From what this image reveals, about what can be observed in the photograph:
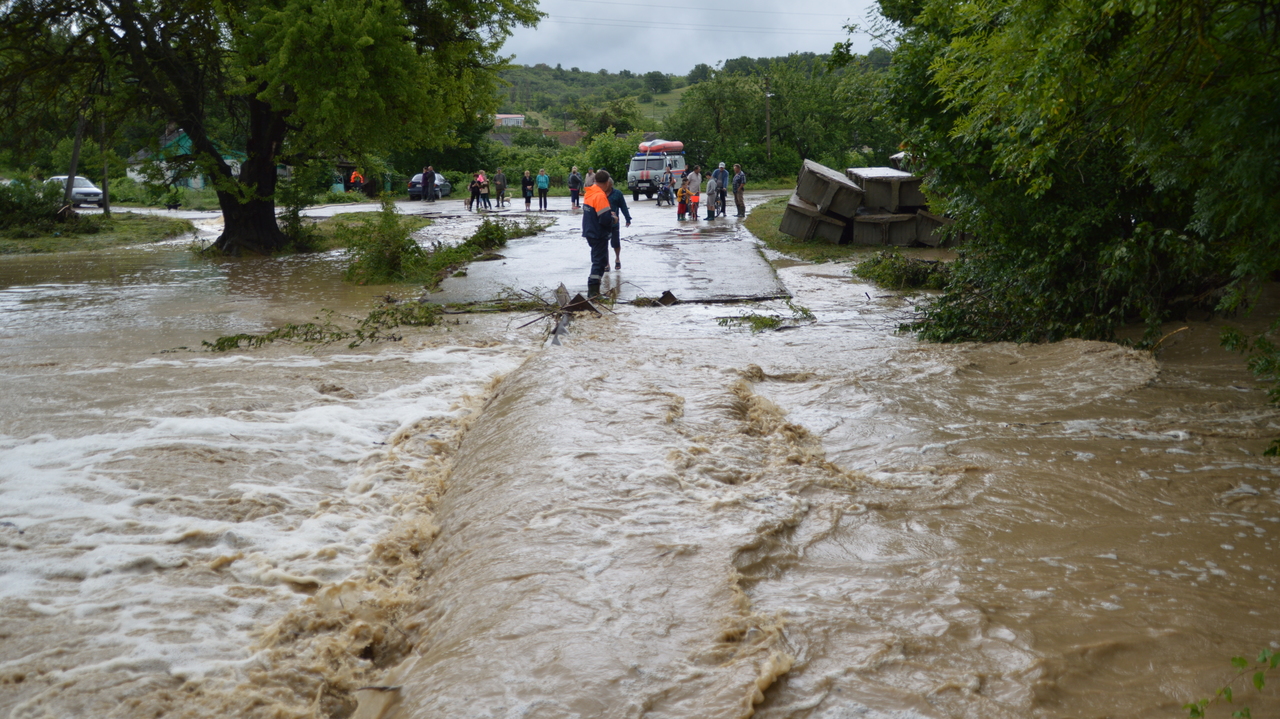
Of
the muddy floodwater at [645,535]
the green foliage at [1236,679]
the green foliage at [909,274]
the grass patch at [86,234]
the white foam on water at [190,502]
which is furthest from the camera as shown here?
the grass patch at [86,234]

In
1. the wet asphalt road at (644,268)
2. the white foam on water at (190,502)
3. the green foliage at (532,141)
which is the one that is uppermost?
the green foliage at (532,141)

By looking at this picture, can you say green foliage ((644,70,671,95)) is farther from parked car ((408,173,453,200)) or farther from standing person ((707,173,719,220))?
standing person ((707,173,719,220))

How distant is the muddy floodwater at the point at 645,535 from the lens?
358 centimetres

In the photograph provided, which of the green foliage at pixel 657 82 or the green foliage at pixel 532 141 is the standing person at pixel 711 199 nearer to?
the green foliage at pixel 532 141

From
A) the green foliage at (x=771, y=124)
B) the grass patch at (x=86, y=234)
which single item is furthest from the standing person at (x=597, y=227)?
the green foliage at (x=771, y=124)

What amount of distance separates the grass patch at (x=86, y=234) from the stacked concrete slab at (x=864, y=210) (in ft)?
59.5

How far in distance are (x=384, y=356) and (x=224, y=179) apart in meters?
11.4

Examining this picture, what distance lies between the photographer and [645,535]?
488 cm

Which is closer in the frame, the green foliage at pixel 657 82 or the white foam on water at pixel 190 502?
the white foam on water at pixel 190 502

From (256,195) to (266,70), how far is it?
5348 mm

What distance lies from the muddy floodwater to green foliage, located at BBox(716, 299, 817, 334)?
1602 mm

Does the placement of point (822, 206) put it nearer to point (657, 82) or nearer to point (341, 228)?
point (341, 228)

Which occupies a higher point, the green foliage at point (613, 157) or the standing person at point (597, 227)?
the green foliage at point (613, 157)

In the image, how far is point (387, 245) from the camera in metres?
16.0
